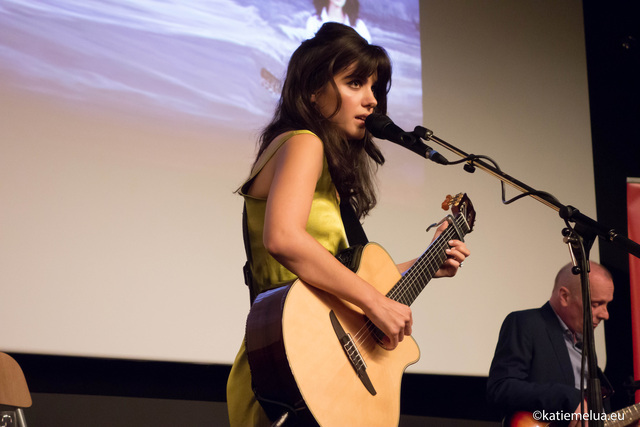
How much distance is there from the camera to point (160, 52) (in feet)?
10.9

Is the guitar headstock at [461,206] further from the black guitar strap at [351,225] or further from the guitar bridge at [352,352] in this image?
the guitar bridge at [352,352]

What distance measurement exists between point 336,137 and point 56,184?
71.8 inches

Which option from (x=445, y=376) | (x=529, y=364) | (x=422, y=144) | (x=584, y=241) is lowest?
(x=445, y=376)

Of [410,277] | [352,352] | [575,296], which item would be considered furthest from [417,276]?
[575,296]

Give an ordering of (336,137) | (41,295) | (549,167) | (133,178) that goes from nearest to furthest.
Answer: (336,137) → (41,295) → (133,178) → (549,167)

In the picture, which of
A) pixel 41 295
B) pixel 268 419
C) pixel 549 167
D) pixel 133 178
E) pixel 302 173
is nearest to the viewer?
pixel 268 419

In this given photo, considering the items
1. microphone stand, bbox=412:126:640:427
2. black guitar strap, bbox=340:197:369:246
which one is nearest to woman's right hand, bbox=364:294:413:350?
black guitar strap, bbox=340:197:369:246

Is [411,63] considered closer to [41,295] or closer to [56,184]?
[56,184]

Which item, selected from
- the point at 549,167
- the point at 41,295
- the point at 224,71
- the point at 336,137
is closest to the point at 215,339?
the point at 41,295

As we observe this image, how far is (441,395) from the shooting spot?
152 inches

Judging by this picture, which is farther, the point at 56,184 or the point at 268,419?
the point at 56,184

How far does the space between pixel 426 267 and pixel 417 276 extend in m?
0.09

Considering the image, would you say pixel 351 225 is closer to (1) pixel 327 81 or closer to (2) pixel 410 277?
(2) pixel 410 277

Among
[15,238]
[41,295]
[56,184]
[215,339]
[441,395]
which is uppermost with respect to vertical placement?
[56,184]
